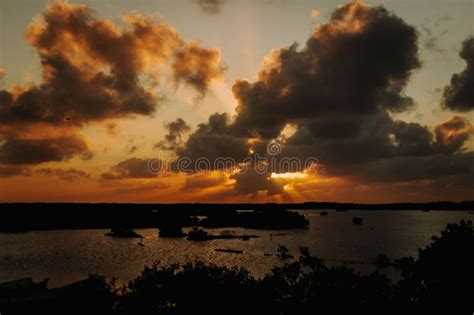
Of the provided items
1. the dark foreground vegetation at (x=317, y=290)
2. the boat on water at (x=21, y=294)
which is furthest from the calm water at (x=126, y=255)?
the dark foreground vegetation at (x=317, y=290)

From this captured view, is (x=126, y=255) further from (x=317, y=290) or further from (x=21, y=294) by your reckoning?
(x=317, y=290)

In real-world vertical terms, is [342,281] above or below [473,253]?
below

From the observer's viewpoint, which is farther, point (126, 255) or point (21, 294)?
point (126, 255)

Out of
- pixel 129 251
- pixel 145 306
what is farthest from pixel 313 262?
pixel 129 251

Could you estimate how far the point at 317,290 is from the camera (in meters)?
23.8

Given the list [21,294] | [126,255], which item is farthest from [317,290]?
[126,255]

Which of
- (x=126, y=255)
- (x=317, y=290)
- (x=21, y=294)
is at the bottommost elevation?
(x=126, y=255)

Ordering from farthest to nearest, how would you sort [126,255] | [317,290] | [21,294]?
[126,255] < [21,294] < [317,290]

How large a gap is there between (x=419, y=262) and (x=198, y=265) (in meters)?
14.9

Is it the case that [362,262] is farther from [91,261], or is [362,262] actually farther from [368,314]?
[368,314]

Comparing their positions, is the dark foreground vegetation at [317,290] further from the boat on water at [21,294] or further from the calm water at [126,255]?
the calm water at [126,255]

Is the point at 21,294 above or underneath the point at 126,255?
above

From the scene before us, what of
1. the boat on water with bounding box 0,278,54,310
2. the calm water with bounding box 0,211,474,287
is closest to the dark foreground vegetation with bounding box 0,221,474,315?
the boat on water with bounding box 0,278,54,310

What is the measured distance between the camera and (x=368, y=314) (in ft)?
73.8
